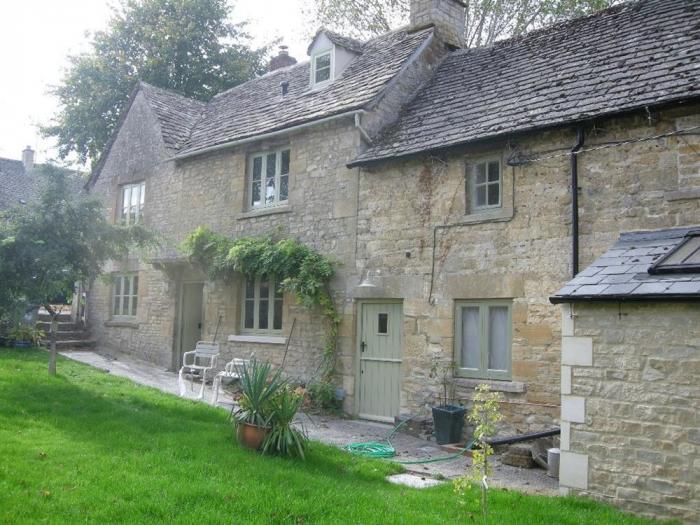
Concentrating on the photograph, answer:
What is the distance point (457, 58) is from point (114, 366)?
35.1 feet

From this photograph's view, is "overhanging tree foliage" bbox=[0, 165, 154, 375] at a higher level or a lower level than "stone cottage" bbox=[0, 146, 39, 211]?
lower

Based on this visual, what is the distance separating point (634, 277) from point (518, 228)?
10.1 feet

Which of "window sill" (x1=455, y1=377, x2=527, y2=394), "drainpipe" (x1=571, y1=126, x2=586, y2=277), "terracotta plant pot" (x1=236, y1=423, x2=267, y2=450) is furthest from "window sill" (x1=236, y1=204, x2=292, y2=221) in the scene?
"terracotta plant pot" (x1=236, y1=423, x2=267, y2=450)

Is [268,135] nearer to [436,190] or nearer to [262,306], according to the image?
[262,306]

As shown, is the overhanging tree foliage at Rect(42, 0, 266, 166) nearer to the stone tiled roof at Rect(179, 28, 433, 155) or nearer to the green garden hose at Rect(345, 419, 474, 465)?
the stone tiled roof at Rect(179, 28, 433, 155)

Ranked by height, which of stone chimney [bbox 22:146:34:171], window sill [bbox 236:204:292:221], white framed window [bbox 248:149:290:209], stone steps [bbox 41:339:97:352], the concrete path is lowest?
the concrete path

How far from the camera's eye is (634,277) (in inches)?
278

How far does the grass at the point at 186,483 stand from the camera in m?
5.71

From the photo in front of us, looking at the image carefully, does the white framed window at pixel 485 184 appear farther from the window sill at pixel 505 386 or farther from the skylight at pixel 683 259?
the skylight at pixel 683 259

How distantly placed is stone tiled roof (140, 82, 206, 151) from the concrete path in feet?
20.2

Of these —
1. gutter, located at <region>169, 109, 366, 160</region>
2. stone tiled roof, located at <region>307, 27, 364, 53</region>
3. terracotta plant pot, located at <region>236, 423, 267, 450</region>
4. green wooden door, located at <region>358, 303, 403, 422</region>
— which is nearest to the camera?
terracotta plant pot, located at <region>236, 423, 267, 450</region>

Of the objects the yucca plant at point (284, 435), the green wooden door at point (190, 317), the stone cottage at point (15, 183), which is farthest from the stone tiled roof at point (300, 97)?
the stone cottage at point (15, 183)

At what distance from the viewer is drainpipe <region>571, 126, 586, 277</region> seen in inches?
365

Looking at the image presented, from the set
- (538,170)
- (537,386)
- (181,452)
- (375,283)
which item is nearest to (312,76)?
(375,283)
